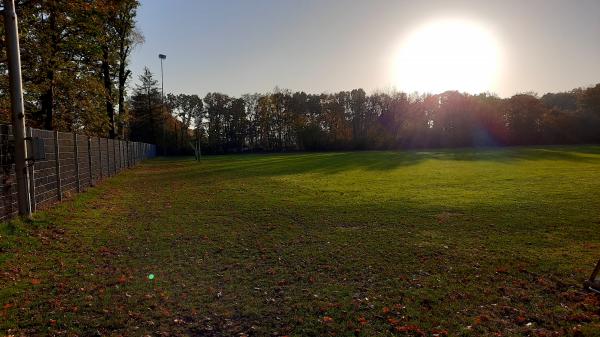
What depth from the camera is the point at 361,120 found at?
292 feet

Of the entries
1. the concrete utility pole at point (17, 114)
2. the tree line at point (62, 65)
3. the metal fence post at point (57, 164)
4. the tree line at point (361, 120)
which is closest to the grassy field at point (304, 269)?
the metal fence post at point (57, 164)

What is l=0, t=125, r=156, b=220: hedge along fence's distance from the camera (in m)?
9.00

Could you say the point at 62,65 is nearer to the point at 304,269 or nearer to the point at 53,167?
the point at 53,167

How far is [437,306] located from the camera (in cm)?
506

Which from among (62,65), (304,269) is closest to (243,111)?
(62,65)

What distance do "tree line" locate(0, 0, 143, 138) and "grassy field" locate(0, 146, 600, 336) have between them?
8.89m

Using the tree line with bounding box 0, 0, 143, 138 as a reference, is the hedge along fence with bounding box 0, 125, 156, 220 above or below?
below

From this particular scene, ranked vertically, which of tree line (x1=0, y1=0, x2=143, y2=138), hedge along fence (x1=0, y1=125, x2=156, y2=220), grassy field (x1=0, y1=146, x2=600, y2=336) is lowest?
grassy field (x1=0, y1=146, x2=600, y2=336)

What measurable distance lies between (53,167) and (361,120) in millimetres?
80846

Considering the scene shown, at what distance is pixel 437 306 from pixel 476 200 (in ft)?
32.5

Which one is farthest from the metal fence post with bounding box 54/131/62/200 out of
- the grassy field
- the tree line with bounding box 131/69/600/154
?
the tree line with bounding box 131/69/600/154

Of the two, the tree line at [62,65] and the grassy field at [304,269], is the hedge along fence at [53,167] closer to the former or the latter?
the grassy field at [304,269]

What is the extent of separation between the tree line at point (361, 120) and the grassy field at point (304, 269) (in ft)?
203

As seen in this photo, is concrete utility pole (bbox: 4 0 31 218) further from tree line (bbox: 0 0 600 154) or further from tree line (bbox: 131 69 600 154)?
tree line (bbox: 131 69 600 154)
